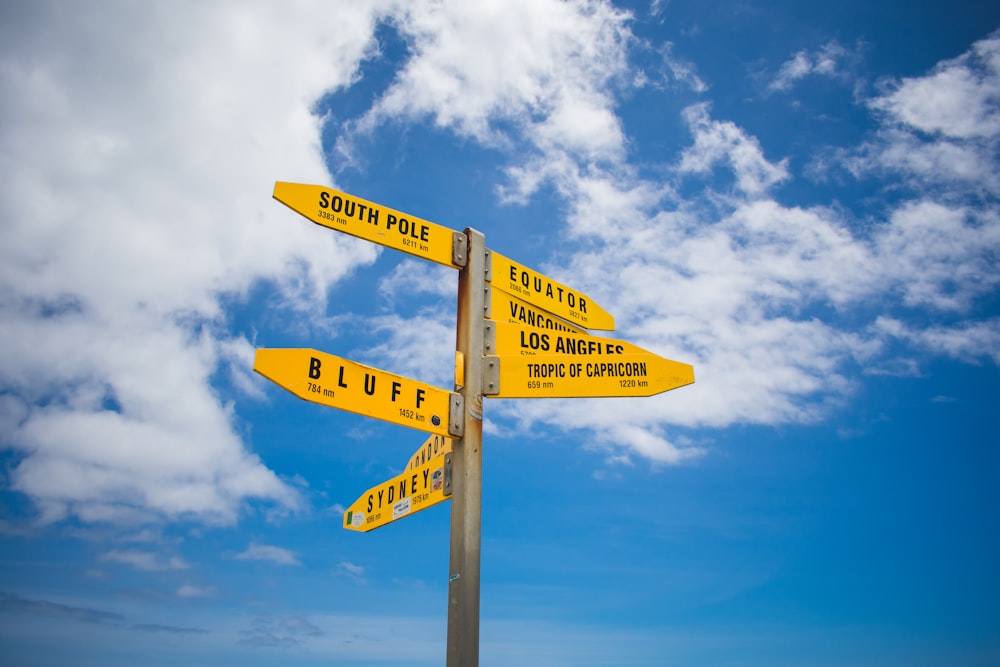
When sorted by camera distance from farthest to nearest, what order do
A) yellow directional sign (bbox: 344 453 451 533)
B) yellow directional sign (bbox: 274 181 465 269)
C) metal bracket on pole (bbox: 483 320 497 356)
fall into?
metal bracket on pole (bbox: 483 320 497 356) → yellow directional sign (bbox: 344 453 451 533) → yellow directional sign (bbox: 274 181 465 269)

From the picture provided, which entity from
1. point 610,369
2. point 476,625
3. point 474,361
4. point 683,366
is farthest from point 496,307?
point 476,625

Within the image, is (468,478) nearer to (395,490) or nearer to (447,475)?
(447,475)

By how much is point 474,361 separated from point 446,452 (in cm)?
61

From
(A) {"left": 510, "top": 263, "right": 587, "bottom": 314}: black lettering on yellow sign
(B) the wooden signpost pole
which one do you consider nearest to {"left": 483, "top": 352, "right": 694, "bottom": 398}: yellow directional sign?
(B) the wooden signpost pole

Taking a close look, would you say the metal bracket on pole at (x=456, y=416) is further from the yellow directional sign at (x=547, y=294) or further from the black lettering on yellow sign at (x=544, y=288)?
the black lettering on yellow sign at (x=544, y=288)

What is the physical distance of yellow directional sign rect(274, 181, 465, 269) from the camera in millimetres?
4164

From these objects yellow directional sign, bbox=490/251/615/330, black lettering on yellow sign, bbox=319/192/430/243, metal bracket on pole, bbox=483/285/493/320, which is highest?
black lettering on yellow sign, bbox=319/192/430/243

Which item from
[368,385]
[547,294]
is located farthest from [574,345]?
[368,385]

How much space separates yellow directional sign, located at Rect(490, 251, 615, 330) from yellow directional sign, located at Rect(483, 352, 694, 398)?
0.63m

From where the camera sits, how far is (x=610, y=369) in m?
4.50

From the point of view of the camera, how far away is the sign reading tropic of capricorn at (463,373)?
12.8 ft

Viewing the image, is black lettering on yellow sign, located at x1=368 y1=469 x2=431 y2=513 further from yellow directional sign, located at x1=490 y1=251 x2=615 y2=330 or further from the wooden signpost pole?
yellow directional sign, located at x1=490 y1=251 x2=615 y2=330

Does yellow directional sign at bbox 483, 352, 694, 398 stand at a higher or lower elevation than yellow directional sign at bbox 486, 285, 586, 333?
lower

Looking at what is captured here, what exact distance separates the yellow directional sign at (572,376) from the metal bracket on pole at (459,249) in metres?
0.70
